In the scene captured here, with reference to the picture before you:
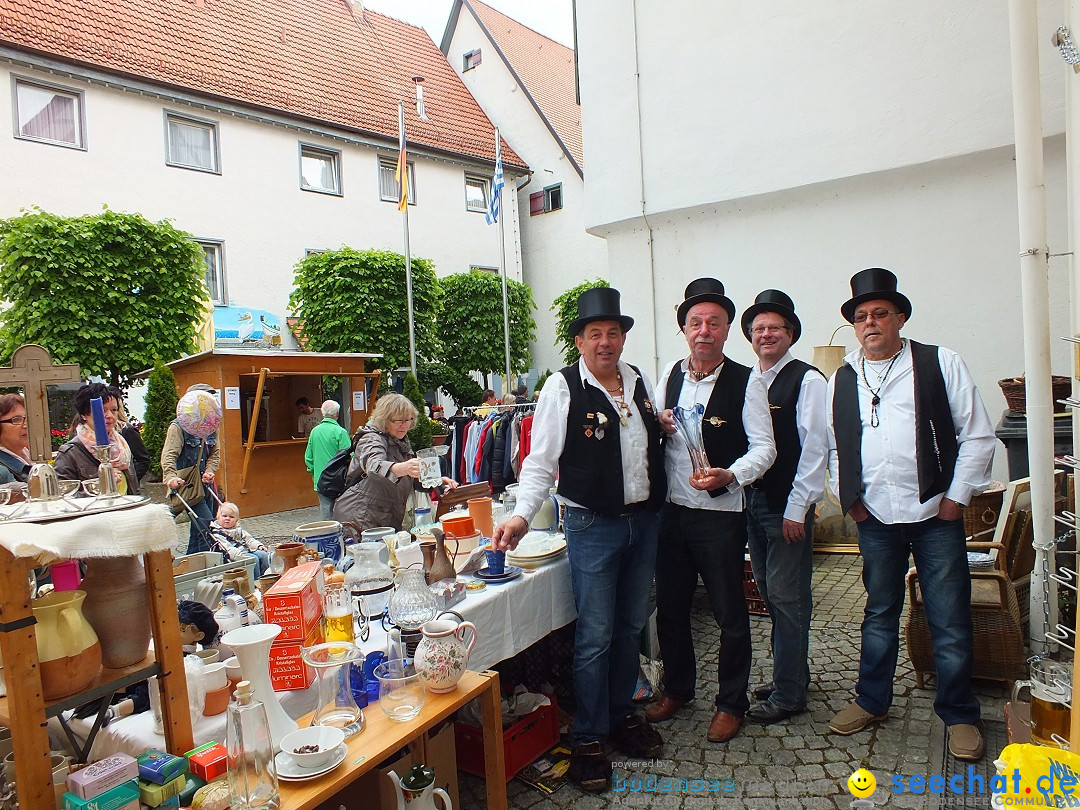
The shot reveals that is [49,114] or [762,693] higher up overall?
[49,114]

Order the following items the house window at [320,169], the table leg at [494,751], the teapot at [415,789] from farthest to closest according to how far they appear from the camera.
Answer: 1. the house window at [320,169]
2. the table leg at [494,751]
3. the teapot at [415,789]

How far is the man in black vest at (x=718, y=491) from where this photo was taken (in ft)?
10.2

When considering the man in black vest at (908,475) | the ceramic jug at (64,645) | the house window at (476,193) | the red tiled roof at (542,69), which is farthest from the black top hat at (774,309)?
the red tiled roof at (542,69)

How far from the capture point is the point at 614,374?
3.14 metres

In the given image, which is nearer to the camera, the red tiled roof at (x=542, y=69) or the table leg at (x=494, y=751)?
the table leg at (x=494, y=751)

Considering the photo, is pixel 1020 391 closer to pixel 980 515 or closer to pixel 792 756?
pixel 980 515

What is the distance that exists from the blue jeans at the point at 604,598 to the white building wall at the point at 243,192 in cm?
1281

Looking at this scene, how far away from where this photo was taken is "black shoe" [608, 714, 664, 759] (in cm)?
307

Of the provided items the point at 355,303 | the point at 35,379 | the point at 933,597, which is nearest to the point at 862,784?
the point at 933,597

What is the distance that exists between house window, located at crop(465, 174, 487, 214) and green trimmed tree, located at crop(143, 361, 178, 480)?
37.3 feet

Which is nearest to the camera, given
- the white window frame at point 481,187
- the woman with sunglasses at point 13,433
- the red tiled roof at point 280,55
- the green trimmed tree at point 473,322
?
the woman with sunglasses at point 13,433

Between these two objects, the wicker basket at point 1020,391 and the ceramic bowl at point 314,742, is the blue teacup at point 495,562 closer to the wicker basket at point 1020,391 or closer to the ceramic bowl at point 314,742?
the ceramic bowl at point 314,742

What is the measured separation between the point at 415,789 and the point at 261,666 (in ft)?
1.94

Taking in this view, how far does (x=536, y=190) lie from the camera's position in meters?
20.4
